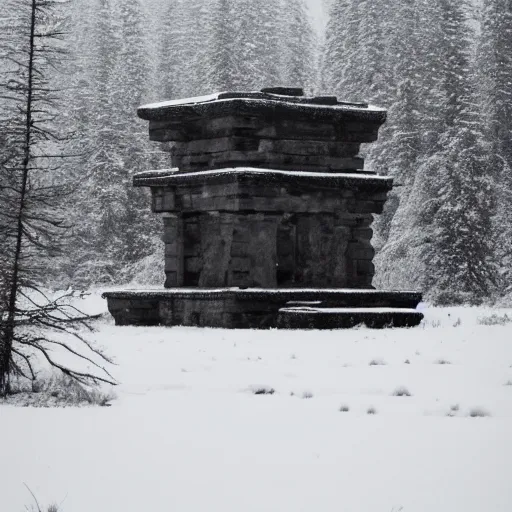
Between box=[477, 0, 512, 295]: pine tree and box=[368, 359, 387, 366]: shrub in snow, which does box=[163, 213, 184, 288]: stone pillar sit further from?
box=[477, 0, 512, 295]: pine tree

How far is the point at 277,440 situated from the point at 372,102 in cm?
4053

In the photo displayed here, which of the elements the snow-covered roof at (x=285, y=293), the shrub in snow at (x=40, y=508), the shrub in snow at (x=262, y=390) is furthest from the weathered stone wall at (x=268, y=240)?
the shrub in snow at (x=40, y=508)

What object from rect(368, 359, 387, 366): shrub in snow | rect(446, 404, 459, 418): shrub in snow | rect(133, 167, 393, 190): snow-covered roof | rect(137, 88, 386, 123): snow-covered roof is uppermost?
rect(137, 88, 386, 123): snow-covered roof

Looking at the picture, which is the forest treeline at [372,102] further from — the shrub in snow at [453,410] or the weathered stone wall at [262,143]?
the shrub in snow at [453,410]

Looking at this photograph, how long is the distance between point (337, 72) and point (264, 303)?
3549cm

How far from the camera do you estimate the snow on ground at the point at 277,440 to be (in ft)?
15.6

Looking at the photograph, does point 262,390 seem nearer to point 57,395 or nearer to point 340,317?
point 57,395

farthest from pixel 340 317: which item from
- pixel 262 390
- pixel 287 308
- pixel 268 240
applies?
pixel 262 390

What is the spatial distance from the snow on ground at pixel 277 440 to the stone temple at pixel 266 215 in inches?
208

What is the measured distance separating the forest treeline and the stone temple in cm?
1063

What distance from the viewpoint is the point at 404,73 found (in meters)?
41.3

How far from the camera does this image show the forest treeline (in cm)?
3194

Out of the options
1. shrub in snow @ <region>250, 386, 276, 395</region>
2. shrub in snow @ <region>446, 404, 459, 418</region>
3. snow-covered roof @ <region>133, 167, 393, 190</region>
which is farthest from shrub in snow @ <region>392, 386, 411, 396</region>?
snow-covered roof @ <region>133, 167, 393, 190</region>

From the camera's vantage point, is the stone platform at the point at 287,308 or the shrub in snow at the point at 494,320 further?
the stone platform at the point at 287,308
